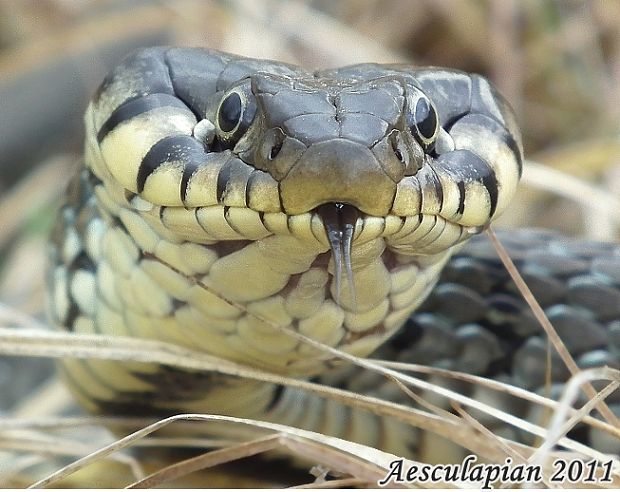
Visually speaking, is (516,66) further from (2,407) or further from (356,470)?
(356,470)

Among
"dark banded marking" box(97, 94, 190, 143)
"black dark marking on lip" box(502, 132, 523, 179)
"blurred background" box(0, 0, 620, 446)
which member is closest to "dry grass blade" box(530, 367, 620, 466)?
"black dark marking on lip" box(502, 132, 523, 179)

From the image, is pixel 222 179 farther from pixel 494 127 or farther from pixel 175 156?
pixel 494 127

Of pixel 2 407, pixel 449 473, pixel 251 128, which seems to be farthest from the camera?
pixel 2 407

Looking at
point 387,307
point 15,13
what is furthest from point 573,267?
point 15,13

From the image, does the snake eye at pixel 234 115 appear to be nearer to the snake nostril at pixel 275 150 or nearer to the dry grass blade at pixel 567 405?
the snake nostril at pixel 275 150

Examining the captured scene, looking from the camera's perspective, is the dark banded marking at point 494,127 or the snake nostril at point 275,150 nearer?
the snake nostril at point 275,150

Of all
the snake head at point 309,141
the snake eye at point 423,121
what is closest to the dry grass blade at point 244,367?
the snake head at point 309,141

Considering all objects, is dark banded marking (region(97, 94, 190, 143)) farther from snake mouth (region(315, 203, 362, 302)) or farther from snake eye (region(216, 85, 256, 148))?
snake mouth (region(315, 203, 362, 302))
